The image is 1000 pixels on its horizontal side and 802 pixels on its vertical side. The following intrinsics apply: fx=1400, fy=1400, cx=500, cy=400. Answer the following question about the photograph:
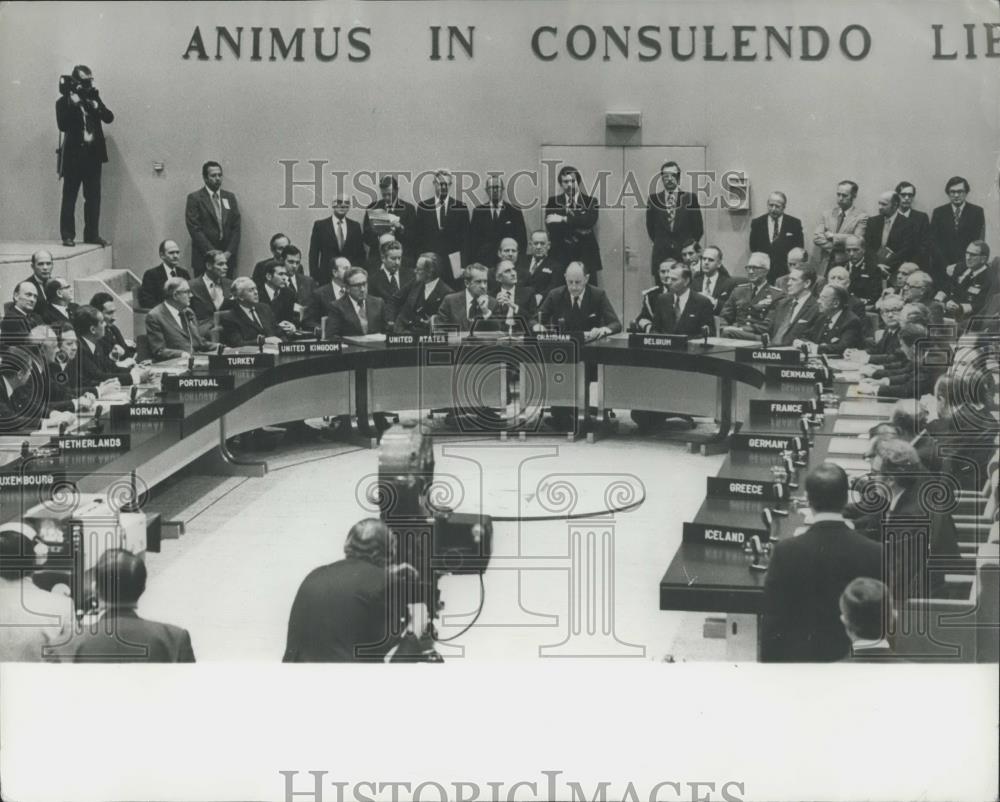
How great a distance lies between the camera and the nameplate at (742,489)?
575cm

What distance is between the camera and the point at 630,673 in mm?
5434

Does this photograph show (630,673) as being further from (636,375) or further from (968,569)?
(636,375)

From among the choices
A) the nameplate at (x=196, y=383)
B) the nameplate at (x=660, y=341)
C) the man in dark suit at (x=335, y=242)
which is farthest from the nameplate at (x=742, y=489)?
the man in dark suit at (x=335, y=242)

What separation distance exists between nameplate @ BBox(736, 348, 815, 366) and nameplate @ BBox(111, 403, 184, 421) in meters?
3.52

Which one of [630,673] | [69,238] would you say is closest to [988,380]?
[630,673]

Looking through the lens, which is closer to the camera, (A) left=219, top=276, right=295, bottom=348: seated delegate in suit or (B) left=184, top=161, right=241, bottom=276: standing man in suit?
(A) left=219, top=276, right=295, bottom=348: seated delegate in suit

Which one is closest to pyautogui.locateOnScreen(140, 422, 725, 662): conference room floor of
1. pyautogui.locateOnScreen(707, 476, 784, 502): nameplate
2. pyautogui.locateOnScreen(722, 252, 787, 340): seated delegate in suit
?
pyautogui.locateOnScreen(707, 476, 784, 502): nameplate

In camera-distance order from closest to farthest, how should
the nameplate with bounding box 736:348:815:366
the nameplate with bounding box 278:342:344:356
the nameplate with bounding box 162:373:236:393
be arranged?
the nameplate with bounding box 162:373:236:393 < the nameplate with bounding box 736:348:815:366 < the nameplate with bounding box 278:342:344:356

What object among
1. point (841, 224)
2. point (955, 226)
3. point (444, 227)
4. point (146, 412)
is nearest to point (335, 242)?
point (444, 227)

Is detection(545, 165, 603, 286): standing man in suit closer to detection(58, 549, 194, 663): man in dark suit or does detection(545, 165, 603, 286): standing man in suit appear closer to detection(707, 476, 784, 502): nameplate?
detection(707, 476, 784, 502): nameplate

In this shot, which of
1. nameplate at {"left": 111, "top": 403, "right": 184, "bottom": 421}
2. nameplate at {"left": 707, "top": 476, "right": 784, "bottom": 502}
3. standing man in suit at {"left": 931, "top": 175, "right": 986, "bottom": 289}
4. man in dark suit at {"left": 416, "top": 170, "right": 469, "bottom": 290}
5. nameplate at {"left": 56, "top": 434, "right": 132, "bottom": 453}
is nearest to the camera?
nameplate at {"left": 707, "top": 476, "right": 784, "bottom": 502}

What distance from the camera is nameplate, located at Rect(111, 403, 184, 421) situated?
6.89 meters

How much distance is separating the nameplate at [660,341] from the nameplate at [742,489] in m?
3.38

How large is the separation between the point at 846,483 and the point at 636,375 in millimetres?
4176
